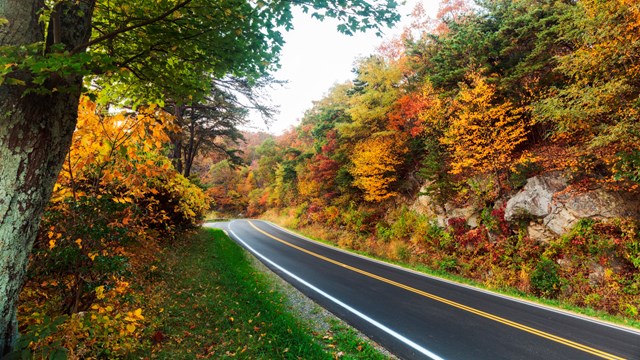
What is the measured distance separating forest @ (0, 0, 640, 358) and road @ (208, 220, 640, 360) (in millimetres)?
2250

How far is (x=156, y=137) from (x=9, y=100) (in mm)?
1755

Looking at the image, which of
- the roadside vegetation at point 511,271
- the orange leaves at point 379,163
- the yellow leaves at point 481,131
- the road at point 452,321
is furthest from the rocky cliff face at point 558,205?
the orange leaves at point 379,163

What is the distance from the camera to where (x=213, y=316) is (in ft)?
19.6

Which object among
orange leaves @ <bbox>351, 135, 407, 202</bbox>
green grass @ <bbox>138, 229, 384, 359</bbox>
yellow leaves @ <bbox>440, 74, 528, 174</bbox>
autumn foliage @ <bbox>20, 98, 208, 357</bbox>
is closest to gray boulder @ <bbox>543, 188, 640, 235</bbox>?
yellow leaves @ <bbox>440, 74, 528, 174</bbox>

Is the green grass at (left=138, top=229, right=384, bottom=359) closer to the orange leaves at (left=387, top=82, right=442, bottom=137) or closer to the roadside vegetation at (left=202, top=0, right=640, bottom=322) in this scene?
the roadside vegetation at (left=202, top=0, right=640, bottom=322)

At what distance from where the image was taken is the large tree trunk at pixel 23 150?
2.18 meters

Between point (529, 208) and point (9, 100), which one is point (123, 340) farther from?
point (529, 208)

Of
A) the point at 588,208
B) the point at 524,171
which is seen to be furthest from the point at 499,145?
the point at 588,208

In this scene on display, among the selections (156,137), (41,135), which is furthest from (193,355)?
(41,135)

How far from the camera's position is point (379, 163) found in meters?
17.3

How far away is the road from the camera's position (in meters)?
5.31

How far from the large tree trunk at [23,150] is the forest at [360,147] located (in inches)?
0.8

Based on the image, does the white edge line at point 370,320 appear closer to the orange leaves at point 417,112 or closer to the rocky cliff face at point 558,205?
the rocky cliff face at point 558,205

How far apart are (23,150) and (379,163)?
16237 mm
